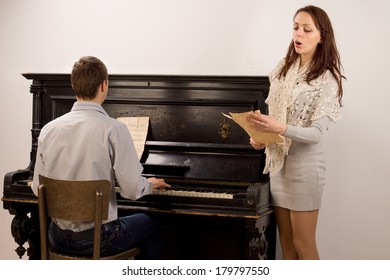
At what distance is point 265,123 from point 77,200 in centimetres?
95

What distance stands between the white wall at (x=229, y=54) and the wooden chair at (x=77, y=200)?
170cm

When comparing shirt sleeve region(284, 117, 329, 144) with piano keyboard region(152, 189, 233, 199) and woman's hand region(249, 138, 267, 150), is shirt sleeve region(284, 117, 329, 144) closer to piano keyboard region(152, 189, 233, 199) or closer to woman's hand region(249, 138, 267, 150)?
woman's hand region(249, 138, 267, 150)

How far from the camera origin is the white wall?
4039 millimetres

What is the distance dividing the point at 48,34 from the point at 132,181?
2.11 meters

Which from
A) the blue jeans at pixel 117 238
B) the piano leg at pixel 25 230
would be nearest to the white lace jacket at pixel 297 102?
the blue jeans at pixel 117 238

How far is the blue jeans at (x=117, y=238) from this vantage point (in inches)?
118

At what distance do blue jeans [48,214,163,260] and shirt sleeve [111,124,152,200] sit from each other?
17 cm

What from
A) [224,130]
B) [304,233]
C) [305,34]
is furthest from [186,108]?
[304,233]

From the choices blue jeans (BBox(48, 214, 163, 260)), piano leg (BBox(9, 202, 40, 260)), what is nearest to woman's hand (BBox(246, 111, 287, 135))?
blue jeans (BBox(48, 214, 163, 260))

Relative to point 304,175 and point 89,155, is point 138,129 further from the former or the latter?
point 304,175

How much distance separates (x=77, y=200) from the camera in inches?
113

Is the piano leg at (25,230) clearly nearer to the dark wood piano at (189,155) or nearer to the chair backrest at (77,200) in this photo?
the dark wood piano at (189,155)

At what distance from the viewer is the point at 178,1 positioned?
14.5ft

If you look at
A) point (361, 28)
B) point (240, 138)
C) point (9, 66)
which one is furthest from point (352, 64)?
point (9, 66)
